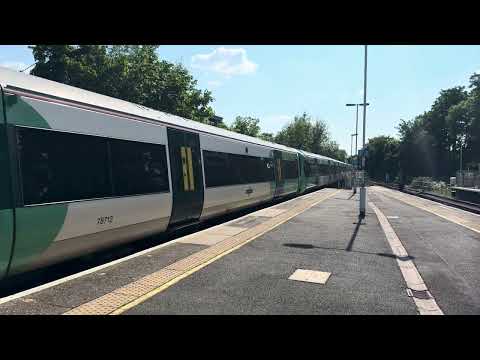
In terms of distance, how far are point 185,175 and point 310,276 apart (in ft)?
15.8

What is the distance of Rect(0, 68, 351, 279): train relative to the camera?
17.6 ft

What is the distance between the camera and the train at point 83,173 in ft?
17.6

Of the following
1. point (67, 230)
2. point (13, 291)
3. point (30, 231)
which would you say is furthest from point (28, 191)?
point (13, 291)

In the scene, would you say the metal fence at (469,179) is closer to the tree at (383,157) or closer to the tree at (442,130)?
the tree at (442,130)

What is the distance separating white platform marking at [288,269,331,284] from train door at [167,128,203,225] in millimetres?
4043

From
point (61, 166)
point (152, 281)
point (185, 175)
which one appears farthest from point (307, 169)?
point (61, 166)

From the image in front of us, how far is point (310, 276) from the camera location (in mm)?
7047

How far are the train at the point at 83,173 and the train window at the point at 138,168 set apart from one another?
2cm

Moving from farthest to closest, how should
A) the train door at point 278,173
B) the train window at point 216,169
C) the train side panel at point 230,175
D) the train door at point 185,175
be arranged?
the train door at point 278,173, the train side panel at point 230,175, the train window at point 216,169, the train door at point 185,175

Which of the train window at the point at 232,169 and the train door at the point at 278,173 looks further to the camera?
the train door at the point at 278,173

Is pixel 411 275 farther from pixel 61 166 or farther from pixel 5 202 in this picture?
pixel 5 202

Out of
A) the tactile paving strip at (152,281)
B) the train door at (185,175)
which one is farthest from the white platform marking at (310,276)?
the train door at (185,175)

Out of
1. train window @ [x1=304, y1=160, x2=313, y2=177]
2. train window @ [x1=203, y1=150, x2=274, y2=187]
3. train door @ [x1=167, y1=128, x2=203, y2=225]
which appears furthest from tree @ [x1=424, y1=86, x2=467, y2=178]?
train door @ [x1=167, y1=128, x2=203, y2=225]
